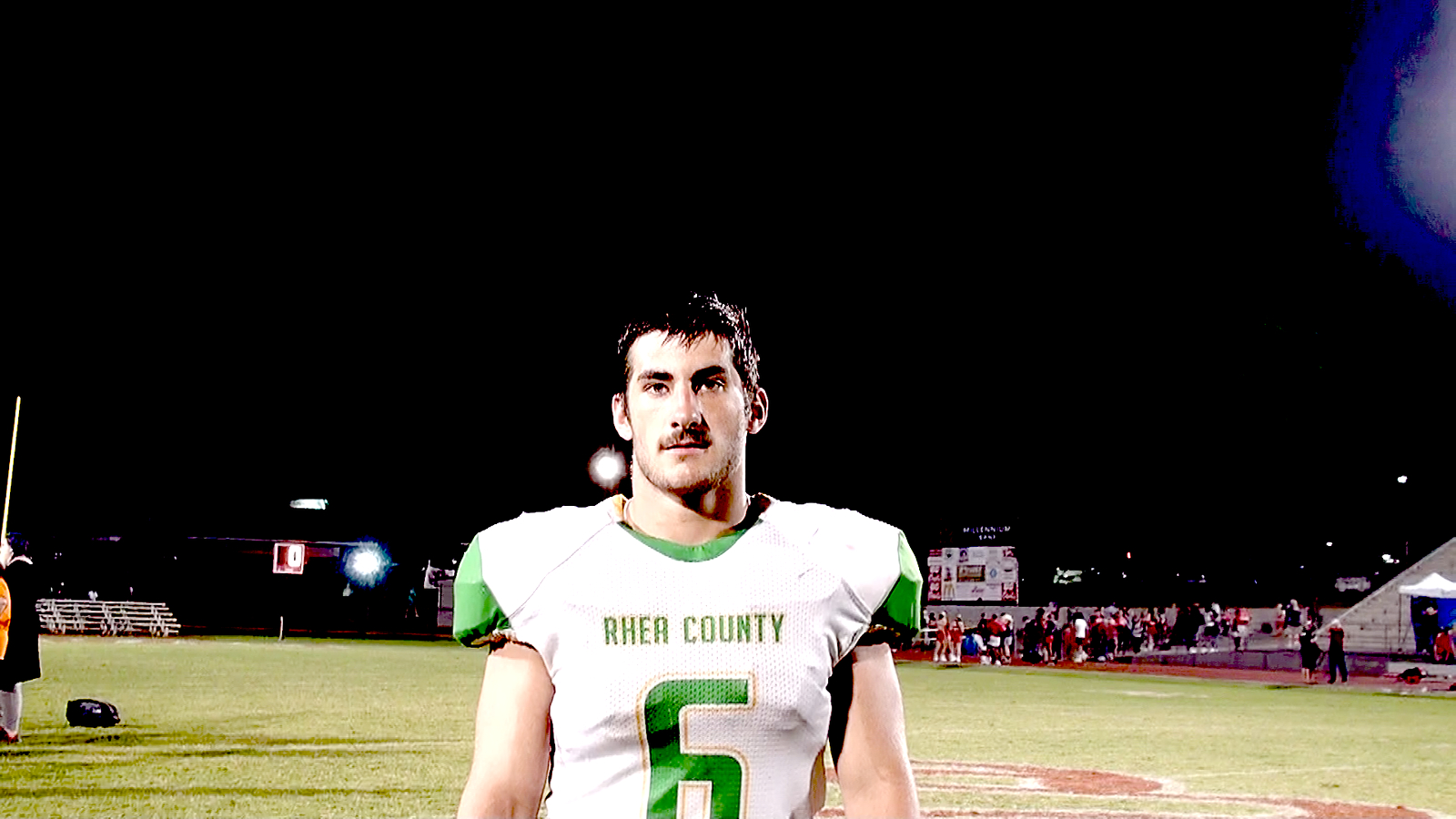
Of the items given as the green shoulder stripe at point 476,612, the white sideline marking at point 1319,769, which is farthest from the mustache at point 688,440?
the white sideline marking at point 1319,769

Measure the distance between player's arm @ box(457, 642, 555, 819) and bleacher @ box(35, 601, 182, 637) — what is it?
161 ft

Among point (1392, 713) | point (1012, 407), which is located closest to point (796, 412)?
point (1012, 407)

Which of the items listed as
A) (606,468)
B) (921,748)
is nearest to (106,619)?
(606,468)

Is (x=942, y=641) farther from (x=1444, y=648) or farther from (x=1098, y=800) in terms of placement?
(x=1098, y=800)

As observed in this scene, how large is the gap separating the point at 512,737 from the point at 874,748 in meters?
0.73

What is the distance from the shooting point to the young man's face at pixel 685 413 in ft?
9.43

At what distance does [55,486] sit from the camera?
71.9 metres

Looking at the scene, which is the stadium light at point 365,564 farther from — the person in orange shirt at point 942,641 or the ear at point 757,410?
the ear at point 757,410

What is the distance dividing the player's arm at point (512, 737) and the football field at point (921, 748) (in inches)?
341

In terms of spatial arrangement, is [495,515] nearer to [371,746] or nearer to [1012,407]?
[1012,407]

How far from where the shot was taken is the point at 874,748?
289 cm

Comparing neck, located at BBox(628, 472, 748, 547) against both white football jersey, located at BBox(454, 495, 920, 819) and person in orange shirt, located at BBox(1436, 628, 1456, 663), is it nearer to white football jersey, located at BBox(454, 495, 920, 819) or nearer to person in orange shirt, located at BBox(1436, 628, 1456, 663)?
white football jersey, located at BBox(454, 495, 920, 819)

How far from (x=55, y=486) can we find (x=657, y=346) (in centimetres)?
7687

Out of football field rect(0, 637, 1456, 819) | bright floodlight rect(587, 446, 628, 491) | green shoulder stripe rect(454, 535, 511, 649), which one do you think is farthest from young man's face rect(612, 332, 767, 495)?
bright floodlight rect(587, 446, 628, 491)
